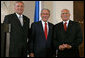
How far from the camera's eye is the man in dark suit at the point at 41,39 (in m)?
3.00

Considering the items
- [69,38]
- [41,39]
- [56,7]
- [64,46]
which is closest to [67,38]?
[69,38]

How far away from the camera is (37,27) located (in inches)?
123

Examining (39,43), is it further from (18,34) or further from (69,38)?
(69,38)

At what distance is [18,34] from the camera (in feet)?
9.21

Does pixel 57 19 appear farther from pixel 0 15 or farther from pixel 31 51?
pixel 31 51

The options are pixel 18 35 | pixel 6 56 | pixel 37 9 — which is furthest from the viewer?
pixel 37 9

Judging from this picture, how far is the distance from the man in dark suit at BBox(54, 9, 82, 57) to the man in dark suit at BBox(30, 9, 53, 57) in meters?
0.16

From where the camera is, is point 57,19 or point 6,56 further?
point 57,19

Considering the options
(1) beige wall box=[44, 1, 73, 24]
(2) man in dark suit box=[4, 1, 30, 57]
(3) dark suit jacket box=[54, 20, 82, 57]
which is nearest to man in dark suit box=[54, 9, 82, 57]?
(3) dark suit jacket box=[54, 20, 82, 57]

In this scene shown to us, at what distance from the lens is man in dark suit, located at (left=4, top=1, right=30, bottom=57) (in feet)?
9.02

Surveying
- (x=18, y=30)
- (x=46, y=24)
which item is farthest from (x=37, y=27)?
(x=18, y=30)

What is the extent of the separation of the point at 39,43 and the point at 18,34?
0.45 meters

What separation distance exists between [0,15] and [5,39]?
3.00 m

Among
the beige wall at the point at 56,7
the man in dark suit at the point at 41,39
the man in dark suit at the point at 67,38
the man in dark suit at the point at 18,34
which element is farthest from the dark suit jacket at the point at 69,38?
the beige wall at the point at 56,7
